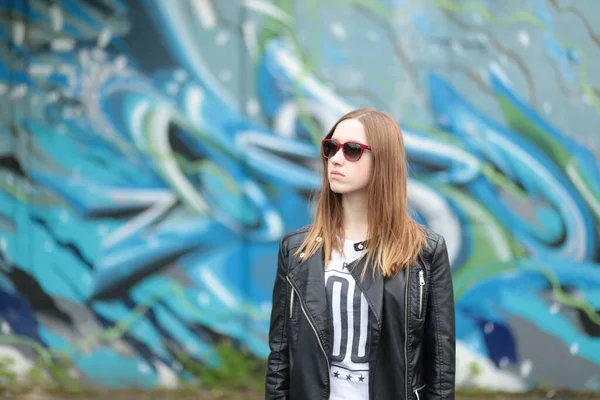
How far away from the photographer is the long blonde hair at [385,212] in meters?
2.37

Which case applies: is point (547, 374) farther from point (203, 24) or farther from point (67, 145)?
point (67, 145)

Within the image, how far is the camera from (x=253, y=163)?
5.30m

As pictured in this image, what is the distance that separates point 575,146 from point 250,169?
2483 mm

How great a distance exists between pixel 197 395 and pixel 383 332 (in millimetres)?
3303

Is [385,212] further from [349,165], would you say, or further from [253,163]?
[253,163]

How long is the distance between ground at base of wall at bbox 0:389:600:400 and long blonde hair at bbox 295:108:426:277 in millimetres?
3076

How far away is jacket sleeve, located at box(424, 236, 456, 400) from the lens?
2.35 m

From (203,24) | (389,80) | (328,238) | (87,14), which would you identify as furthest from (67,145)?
(328,238)

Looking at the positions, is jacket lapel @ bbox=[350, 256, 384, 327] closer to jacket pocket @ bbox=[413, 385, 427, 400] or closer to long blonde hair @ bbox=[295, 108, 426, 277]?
long blonde hair @ bbox=[295, 108, 426, 277]

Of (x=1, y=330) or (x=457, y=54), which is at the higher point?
(x=457, y=54)

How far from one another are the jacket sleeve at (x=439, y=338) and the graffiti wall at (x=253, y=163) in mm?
2949

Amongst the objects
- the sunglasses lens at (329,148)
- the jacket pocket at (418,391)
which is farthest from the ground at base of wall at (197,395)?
the sunglasses lens at (329,148)

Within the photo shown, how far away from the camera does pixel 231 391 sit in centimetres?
530

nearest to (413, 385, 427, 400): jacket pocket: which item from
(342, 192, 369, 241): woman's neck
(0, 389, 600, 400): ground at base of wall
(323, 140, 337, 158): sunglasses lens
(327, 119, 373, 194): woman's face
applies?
(342, 192, 369, 241): woman's neck
